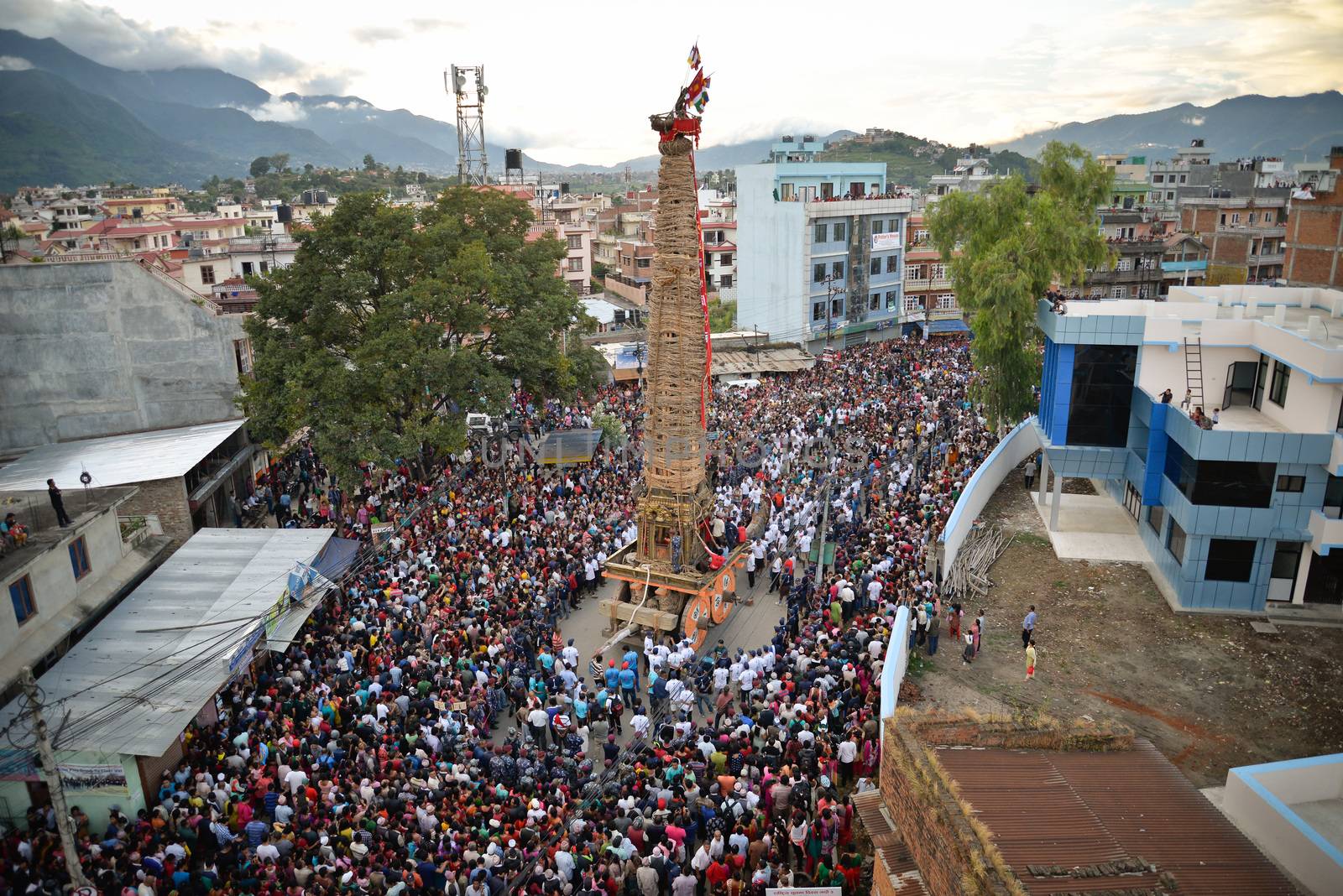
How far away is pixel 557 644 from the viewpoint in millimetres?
18312

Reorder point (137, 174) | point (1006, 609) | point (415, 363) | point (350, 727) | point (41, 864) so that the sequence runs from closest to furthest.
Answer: point (41, 864)
point (350, 727)
point (1006, 609)
point (415, 363)
point (137, 174)

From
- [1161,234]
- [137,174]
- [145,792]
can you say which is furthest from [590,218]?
[137,174]

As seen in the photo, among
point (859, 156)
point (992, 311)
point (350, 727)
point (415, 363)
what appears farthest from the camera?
point (859, 156)

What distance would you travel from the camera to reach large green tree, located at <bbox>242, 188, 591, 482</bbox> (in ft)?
80.6

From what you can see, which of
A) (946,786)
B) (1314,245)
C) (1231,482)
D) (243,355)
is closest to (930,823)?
(946,786)

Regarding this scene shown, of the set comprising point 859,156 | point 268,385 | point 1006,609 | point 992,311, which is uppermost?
point 859,156

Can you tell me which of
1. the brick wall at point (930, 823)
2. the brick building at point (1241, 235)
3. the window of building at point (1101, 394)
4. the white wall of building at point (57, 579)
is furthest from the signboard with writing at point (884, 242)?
the brick wall at point (930, 823)

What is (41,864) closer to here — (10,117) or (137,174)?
(10,117)

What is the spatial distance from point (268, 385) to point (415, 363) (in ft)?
14.8

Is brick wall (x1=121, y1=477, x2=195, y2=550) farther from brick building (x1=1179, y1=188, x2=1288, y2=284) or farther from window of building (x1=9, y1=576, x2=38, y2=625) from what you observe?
brick building (x1=1179, y1=188, x2=1288, y2=284)

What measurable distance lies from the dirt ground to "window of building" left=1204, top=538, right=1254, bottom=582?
3.18 ft

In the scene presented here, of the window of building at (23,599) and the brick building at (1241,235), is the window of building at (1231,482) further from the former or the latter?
the brick building at (1241,235)

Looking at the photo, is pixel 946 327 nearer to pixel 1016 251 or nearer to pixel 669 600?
pixel 1016 251

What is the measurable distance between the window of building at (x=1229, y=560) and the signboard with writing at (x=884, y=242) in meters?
33.6
